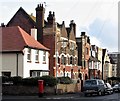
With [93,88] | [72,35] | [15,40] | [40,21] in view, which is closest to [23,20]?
[40,21]

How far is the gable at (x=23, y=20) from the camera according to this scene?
62.3m

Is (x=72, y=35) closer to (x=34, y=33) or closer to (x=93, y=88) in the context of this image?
(x=34, y=33)

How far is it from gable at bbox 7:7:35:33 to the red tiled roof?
6.53 meters

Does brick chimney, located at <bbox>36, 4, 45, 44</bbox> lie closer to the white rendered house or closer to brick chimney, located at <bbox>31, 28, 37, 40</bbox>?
brick chimney, located at <bbox>31, 28, 37, 40</bbox>

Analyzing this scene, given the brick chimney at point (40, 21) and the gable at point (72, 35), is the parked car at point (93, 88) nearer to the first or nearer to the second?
the brick chimney at point (40, 21)

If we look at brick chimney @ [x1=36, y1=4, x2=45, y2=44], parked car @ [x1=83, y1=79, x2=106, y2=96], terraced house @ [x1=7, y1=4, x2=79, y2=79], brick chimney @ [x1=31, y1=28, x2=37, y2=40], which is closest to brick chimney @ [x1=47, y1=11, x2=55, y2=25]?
terraced house @ [x1=7, y1=4, x2=79, y2=79]

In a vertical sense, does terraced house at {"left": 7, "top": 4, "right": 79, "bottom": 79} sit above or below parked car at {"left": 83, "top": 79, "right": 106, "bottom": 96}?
above

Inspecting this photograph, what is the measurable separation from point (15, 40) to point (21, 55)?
3584 millimetres

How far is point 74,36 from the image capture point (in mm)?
73500

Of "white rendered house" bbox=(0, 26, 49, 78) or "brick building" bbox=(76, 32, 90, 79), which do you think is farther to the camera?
"brick building" bbox=(76, 32, 90, 79)

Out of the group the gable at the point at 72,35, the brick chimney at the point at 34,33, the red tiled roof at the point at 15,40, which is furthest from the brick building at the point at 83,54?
the red tiled roof at the point at 15,40

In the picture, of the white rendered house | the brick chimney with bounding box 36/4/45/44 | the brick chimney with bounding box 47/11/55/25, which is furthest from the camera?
the brick chimney with bounding box 36/4/45/44

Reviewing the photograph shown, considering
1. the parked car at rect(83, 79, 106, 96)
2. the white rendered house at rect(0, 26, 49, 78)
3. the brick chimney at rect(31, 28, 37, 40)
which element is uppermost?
the brick chimney at rect(31, 28, 37, 40)

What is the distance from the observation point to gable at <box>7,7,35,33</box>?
62.3 meters
